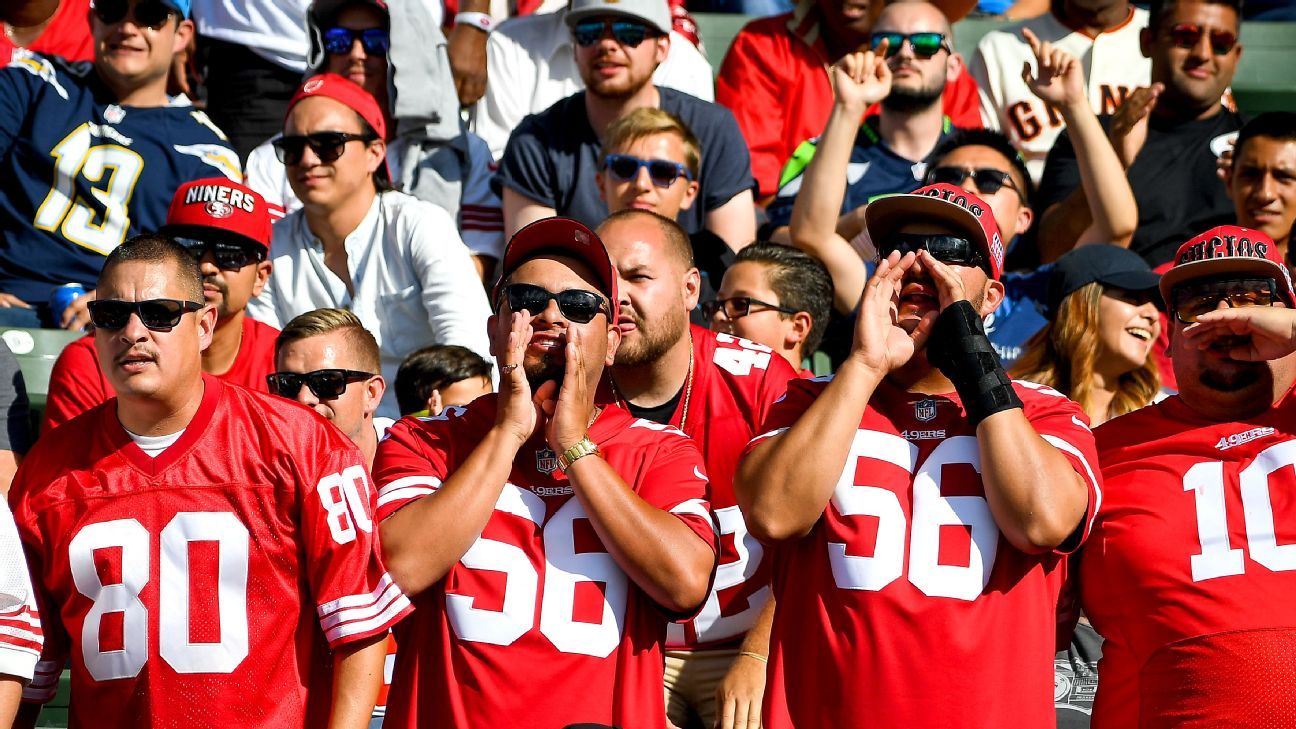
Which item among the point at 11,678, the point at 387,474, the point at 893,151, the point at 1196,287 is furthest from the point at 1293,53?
the point at 11,678

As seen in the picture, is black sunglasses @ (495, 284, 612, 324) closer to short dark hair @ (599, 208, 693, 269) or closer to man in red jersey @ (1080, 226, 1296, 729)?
short dark hair @ (599, 208, 693, 269)

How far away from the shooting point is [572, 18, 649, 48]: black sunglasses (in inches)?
254

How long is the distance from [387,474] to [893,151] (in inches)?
153

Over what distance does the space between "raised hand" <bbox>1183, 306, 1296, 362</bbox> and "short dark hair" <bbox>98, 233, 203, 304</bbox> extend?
2.35m

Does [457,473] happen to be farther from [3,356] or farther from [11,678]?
[3,356]

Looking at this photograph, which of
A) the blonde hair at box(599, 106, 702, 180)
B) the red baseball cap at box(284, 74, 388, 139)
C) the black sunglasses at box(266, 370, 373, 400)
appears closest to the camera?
the black sunglasses at box(266, 370, 373, 400)

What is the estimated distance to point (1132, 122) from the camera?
6613 mm

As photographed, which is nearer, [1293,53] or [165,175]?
[165,175]

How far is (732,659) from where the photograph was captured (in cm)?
396

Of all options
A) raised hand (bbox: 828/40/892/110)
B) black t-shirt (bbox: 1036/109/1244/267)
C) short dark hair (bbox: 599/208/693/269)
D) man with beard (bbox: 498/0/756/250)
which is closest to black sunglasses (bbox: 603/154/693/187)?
man with beard (bbox: 498/0/756/250)

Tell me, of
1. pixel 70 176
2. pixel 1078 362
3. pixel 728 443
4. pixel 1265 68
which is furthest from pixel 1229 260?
pixel 1265 68

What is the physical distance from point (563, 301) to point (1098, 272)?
7.98 ft

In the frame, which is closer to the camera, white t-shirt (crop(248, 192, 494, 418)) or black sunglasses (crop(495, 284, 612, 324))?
black sunglasses (crop(495, 284, 612, 324))

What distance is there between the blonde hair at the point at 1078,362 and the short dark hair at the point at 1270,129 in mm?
1212
